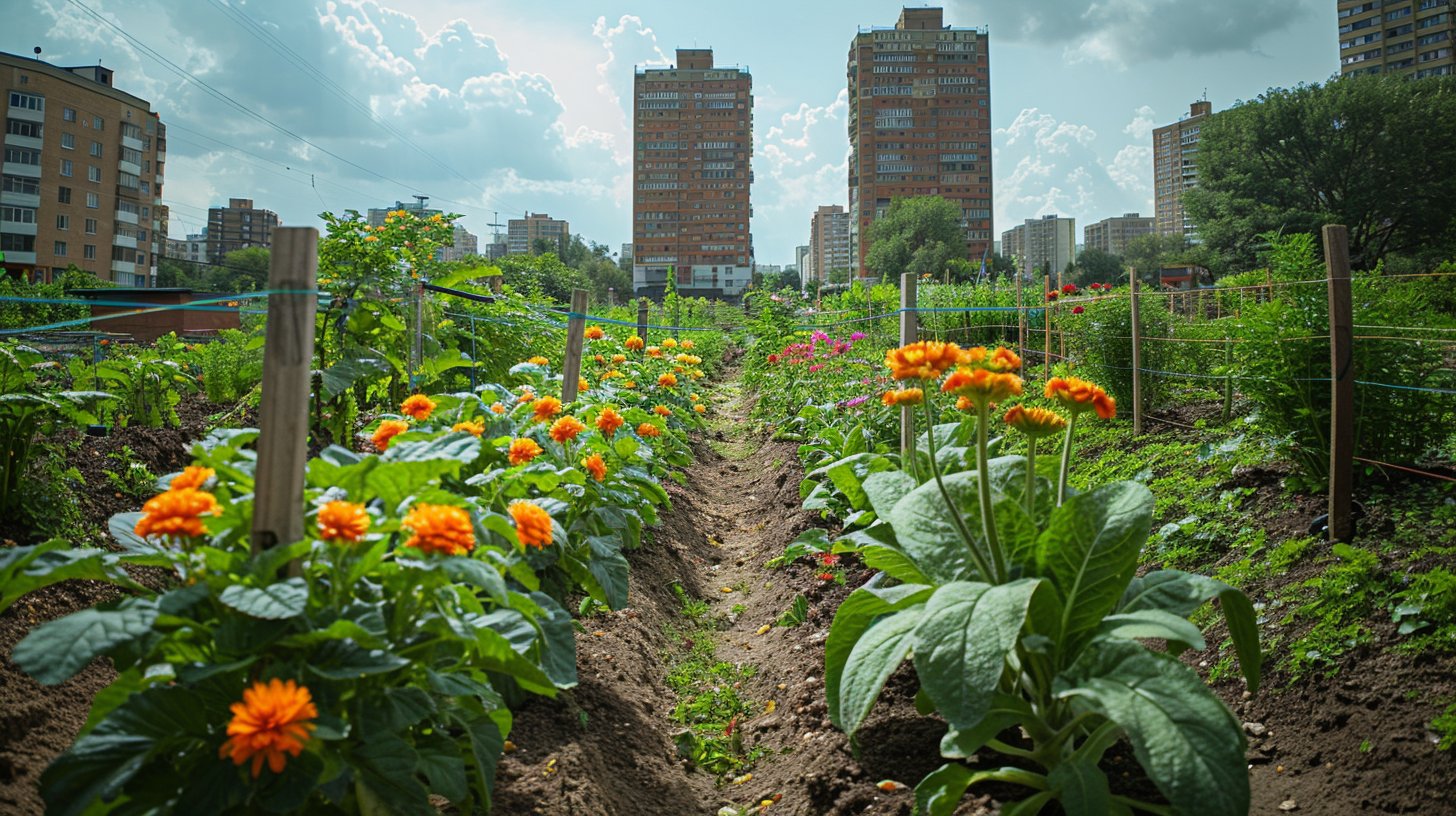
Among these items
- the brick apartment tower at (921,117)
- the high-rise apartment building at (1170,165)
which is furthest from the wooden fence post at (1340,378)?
the high-rise apartment building at (1170,165)

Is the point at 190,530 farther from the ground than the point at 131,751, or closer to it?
farther from the ground

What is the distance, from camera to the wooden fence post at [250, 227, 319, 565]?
1.86 metres

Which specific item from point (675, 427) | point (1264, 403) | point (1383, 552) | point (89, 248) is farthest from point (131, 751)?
point (89, 248)

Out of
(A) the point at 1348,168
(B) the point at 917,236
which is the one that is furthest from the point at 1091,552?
(B) the point at 917,236

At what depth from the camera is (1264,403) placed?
441cm

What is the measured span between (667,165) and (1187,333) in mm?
104513

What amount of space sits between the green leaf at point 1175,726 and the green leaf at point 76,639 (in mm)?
1900

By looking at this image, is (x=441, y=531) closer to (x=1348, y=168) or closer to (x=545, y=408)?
(x=545, y=408)

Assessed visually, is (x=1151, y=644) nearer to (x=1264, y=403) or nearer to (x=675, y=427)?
(x=1264, y=403)

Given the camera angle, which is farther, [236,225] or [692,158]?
[236,225]

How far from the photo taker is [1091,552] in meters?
2.35

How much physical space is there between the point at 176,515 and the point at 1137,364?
6.11 meters

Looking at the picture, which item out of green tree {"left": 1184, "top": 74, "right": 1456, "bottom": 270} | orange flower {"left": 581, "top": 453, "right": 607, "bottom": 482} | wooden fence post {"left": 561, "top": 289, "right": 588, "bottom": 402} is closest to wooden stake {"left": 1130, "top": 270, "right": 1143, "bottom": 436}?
wooden fence post {"left": 561, "top": 289, "right": 588, "bottom": 402}

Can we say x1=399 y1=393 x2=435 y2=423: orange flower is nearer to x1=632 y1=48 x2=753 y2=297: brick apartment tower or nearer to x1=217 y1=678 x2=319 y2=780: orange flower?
x1=217 y1=678 x2=319 y2=780: orange flower
